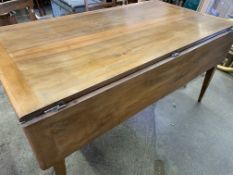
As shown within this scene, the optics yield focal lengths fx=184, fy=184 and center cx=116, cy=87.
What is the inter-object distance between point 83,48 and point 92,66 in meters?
0.16

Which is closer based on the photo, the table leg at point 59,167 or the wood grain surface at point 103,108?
the wood grain surface at point 103,108

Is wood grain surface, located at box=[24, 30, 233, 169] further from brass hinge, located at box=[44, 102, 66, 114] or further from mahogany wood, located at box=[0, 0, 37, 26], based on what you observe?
mahogany wood, located at box=[0, 0, 37, 26]

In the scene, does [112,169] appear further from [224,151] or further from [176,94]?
[176,94]

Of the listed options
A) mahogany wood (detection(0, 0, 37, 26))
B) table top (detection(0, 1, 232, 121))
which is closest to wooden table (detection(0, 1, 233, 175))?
table top (detection(0, 1, 232, 121))

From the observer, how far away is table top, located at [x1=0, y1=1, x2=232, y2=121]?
0.65m

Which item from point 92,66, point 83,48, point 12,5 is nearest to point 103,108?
point 92,66

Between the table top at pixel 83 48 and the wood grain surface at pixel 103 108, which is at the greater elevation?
the table top at pixel 83 48

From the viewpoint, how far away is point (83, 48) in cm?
88

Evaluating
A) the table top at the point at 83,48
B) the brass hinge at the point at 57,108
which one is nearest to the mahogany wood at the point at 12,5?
the table top at the point at 83,48

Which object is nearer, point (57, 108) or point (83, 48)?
point (57, 108)

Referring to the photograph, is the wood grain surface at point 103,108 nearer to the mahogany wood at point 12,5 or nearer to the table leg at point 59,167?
the table leg at point 59,167

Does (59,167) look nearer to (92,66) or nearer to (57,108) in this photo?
(57,108)

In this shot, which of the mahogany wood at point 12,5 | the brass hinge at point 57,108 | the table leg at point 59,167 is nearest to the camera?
the brass hinge at point 57,108

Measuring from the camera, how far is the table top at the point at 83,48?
0.65 m
